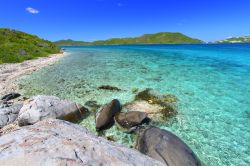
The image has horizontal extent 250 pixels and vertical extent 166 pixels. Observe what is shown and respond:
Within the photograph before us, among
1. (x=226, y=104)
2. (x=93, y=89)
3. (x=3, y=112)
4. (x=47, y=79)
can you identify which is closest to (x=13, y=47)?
(x=47, y=79)

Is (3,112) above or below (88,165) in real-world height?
below

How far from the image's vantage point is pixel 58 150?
196 inches

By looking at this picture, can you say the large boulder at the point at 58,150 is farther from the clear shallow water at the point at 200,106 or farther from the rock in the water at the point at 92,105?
the rock in the water at the point at 92,105

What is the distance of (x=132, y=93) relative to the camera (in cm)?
1733

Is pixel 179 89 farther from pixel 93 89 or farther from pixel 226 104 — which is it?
pixel 93 89

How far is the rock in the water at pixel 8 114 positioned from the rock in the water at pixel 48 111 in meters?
0.88

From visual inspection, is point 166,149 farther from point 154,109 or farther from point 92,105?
point 92,105

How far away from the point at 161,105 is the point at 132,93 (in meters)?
3.76

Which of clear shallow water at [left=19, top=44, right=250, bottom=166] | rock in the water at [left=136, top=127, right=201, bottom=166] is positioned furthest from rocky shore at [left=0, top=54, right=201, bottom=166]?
clear shallow water at [left=19, top=44, right=250, bottom=166]

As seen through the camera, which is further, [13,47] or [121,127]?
[13,47]

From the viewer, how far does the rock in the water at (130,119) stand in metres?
10.9

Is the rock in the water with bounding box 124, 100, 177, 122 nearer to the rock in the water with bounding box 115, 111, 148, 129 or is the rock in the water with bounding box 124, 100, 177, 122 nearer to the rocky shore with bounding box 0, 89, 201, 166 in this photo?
the rocky shore with bounding box 0, 89, 201, 166

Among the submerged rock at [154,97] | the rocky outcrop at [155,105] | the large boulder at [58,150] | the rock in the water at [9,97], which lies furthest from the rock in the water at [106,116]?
the rock in the water at [9,97]

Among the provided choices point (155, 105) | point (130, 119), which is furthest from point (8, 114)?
point (155, 105)
